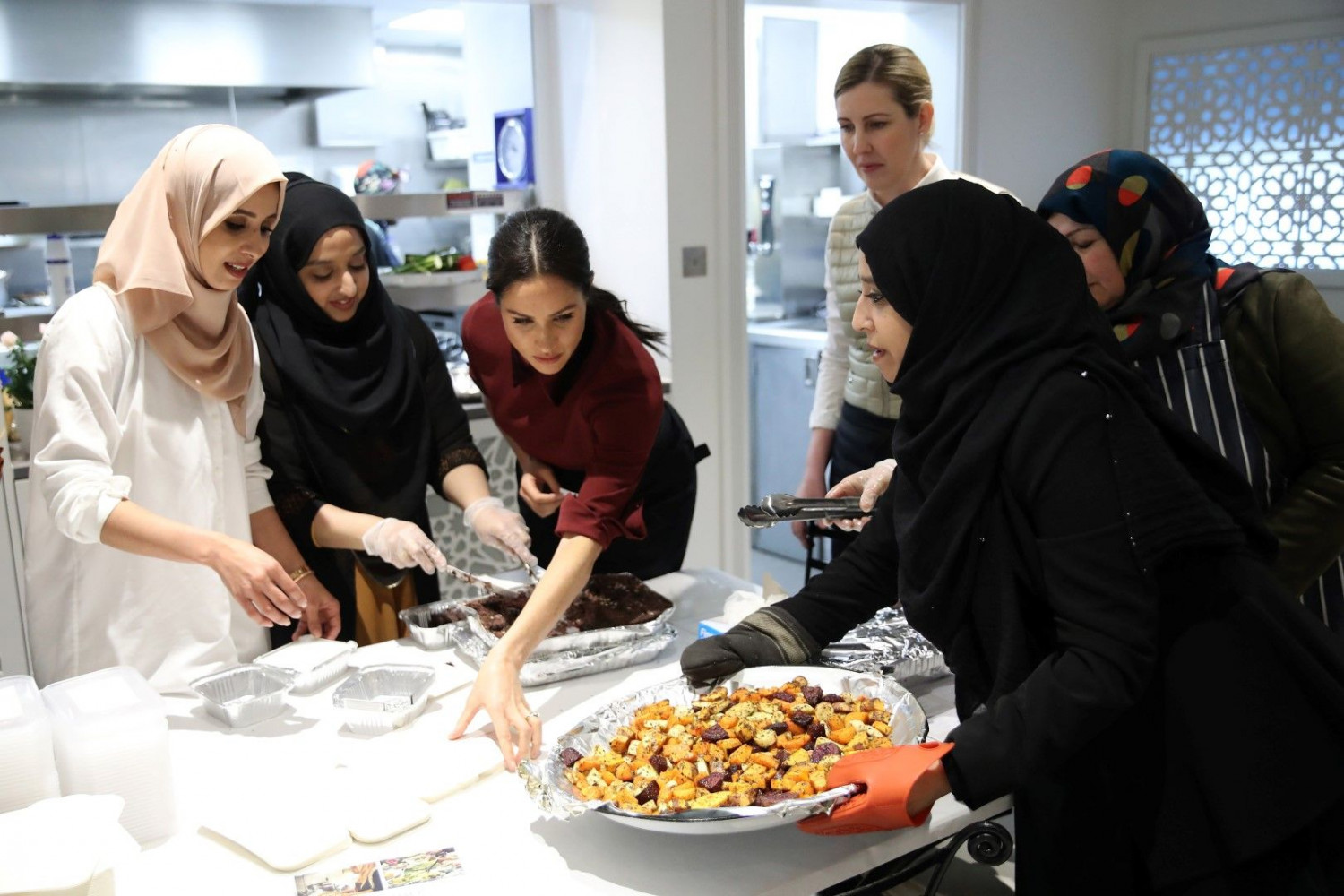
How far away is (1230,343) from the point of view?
165 cm

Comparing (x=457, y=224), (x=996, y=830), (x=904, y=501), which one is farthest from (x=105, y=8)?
(x=996, y=830)

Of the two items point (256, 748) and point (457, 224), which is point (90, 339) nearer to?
point (256, 748)

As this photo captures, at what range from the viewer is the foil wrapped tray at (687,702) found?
1.13 m

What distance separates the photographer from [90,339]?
1.65 m

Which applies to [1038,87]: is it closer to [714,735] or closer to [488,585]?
[488,585]

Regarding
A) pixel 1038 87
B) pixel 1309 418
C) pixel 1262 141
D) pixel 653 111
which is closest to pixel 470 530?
pixel 653 111

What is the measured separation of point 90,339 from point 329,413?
1.40ft

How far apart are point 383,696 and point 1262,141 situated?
3950 millimetres

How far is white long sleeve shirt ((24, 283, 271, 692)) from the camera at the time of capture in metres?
1.65

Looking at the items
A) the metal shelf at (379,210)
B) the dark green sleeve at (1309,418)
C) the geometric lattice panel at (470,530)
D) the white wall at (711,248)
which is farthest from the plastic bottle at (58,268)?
the dark green sleeve at (1309,418)

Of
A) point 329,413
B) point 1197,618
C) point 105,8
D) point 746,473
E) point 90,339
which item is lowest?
point 746,473

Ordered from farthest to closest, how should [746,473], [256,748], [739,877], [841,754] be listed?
1. [746,473]
2. [256,748]
3. [841,754]
4. [739,877]

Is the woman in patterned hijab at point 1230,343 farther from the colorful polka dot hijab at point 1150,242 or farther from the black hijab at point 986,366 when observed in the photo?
the black hijab at point 986,366

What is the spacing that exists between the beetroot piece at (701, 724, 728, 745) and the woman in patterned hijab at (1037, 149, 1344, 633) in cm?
84
